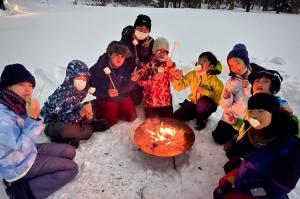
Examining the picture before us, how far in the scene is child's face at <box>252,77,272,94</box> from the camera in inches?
117

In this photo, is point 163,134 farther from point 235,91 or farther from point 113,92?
point 235,91

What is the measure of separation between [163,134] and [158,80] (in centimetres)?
93

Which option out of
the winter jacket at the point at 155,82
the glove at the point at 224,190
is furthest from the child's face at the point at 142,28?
the glove at the point at 224,190

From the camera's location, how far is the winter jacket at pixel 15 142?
8.03ft

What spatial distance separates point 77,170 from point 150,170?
78cm

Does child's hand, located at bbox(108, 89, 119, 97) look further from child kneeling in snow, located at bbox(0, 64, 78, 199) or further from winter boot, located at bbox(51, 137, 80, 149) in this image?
child kneeling in snow, located at bbox(0, 64, 78, 199)

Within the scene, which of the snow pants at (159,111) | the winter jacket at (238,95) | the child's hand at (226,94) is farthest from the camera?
the snow pants at (159,111)

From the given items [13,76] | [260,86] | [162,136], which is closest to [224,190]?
[162,136]

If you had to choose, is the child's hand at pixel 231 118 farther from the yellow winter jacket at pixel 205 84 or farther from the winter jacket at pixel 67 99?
the winter jacket at pixel 67 99

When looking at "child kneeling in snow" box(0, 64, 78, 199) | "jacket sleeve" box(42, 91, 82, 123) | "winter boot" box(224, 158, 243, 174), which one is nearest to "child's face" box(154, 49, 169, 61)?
"jacket sleeve" box(42, 91, 82, 123)

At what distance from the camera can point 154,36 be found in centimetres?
704

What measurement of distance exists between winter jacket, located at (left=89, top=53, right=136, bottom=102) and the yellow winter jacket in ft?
2.22

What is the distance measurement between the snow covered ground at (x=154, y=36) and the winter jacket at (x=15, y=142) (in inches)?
19.1

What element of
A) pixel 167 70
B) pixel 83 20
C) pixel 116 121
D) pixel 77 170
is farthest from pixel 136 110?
pixel 83 20
